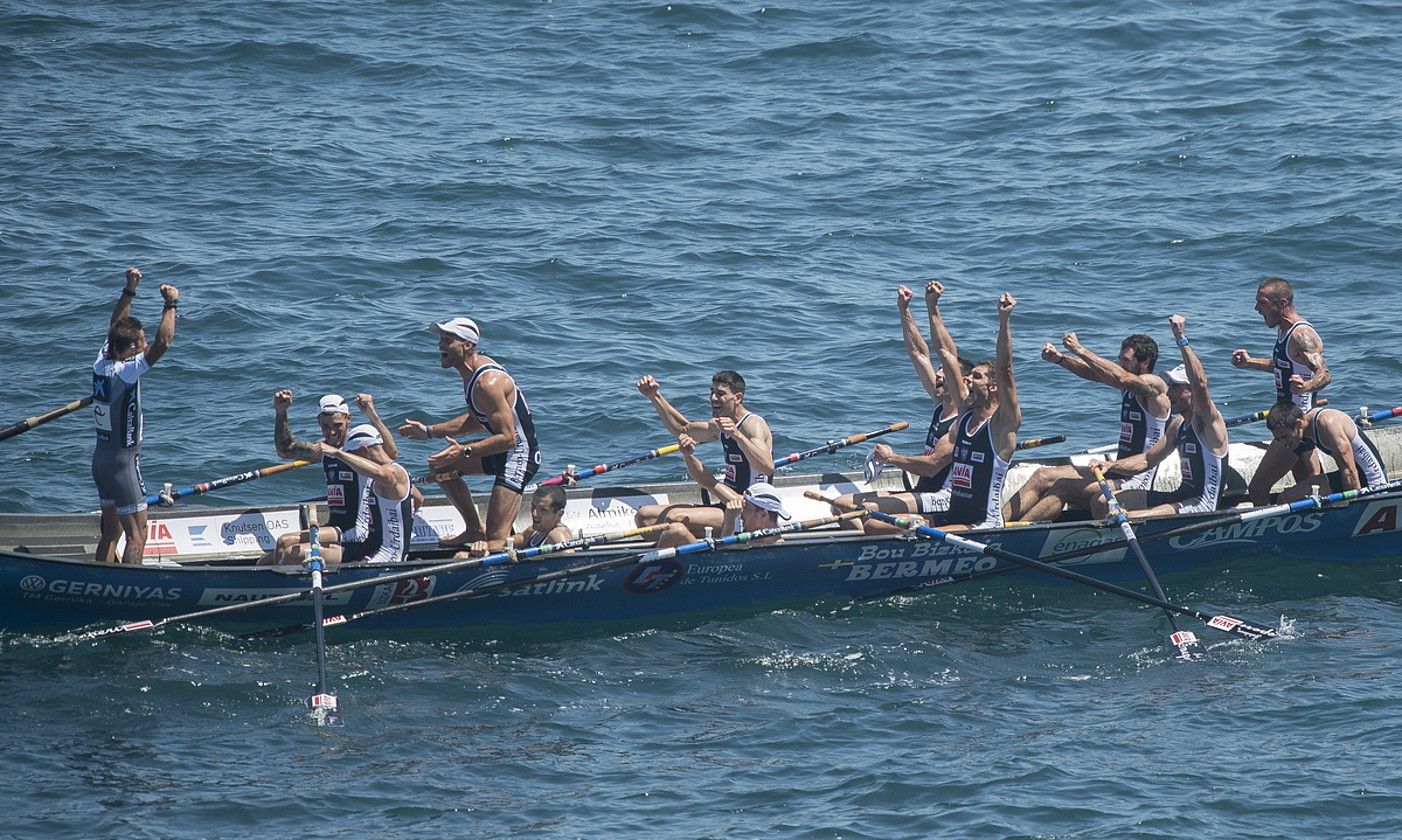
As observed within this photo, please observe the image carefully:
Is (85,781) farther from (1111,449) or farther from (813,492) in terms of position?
(1111,449)

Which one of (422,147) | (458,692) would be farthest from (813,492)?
(422,147)

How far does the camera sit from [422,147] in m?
28.0

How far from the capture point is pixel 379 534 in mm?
14414

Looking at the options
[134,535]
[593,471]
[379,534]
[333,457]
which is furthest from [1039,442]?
[134,535]

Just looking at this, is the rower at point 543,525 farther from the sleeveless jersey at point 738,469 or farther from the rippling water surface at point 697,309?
the sleeveless jersey at point 738,469

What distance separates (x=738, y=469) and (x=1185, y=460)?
14.0 feet

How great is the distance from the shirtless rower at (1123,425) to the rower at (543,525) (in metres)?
4.37

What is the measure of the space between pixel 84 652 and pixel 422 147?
1548 cm

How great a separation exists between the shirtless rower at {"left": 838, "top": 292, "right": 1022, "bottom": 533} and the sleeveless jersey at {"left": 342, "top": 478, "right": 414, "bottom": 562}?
421 centimetres

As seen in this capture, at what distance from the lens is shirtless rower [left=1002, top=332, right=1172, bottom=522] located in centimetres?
1555

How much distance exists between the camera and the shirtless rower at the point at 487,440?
48.5 feet

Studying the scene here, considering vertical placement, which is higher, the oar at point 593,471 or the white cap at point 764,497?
the white cap at point 764,497

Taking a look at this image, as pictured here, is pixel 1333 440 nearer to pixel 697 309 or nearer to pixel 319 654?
pixel 319 654

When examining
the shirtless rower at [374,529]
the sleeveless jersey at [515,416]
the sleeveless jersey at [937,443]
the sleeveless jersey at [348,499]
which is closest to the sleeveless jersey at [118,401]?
the shirtless rower at [374,529]
